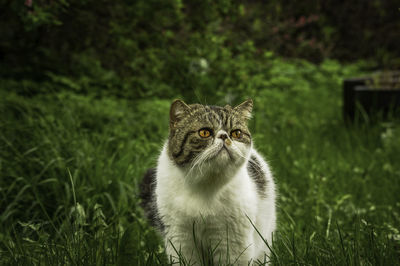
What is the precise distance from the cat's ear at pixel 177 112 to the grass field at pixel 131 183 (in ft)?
0.76

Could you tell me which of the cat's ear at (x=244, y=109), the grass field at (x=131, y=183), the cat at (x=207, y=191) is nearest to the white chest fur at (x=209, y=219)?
Answer: the cat at (x=207, y=191)

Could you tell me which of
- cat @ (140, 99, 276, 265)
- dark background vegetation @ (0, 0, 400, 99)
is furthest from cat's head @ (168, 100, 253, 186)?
dark background vegetation @ (0, 0, 400, 99)

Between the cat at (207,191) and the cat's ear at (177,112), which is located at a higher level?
the cat's ear at (177,112)

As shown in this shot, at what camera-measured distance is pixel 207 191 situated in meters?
2.03

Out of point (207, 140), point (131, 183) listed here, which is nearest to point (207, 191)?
point (207, 140)

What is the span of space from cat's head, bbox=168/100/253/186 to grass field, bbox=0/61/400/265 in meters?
0.26

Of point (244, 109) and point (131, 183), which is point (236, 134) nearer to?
point (244, 109)

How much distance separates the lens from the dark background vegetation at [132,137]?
2105 mm

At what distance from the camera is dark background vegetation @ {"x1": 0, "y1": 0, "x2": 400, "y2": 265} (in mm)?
2105

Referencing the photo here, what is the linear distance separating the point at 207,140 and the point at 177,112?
0.87 ft

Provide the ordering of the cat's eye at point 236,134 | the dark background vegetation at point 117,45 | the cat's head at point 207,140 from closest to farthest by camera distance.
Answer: the cat's head at point 207,140 → the cat's eye at point 236,134 → the dark background vegetation at point 117,45

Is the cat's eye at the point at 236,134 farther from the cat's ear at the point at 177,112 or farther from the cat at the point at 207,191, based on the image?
the cat's ear at the point at 177,112

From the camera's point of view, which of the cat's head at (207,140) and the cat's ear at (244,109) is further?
the cat's ear at (244,109)

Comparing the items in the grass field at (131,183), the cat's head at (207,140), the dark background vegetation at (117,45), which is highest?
the dark background vegetation at (117,45)
